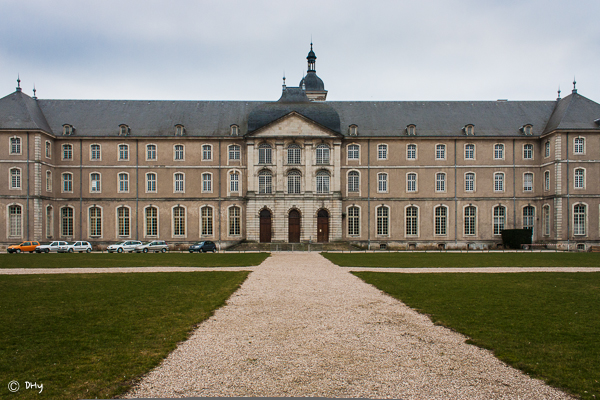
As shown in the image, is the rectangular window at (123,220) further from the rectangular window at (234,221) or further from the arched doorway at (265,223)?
the arched doorway at (265,223)

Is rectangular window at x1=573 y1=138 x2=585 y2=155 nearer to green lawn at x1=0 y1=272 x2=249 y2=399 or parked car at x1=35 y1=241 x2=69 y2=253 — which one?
green lawn at x1=0 y1=272 x2=249 y2=399

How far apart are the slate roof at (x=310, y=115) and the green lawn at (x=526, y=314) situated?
24396 mm

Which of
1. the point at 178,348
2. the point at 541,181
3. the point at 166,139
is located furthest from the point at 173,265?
the point at 541,181

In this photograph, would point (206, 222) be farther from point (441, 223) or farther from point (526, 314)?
point (526, 314)

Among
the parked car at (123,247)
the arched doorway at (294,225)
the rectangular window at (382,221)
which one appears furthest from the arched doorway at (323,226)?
the parked car at (123,247)

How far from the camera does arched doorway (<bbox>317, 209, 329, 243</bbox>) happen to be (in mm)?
38250

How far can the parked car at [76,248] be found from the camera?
3344 cm

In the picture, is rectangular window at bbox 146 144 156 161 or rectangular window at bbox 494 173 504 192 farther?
rectangular window at bbox 494 173 504 192

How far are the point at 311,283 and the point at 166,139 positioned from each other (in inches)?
1096

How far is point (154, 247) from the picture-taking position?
115 ft

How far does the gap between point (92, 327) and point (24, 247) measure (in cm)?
2922

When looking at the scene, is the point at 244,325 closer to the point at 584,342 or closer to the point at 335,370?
the point at 335,370

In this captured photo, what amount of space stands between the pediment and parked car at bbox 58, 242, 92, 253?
15.5 m

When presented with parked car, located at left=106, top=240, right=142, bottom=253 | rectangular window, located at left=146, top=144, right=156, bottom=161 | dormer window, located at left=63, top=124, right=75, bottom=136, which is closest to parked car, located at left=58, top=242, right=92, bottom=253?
parked car, located at left=106, top=240, right=142, bottom=253
